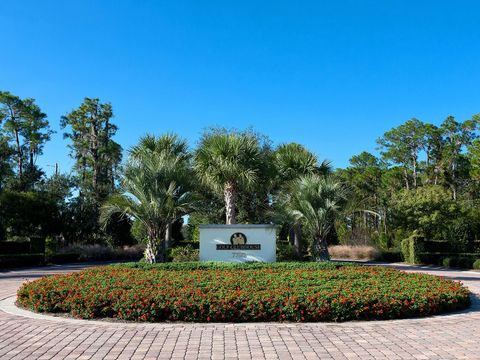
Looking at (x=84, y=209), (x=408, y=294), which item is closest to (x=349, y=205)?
(x=408, y=294)

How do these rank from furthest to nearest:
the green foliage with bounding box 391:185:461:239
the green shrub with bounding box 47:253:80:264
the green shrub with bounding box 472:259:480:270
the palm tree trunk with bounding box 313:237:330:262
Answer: the green foliage with bounding box 391:185:461:239 < the green shrub with bounding box 47:253:80:264 < the green shrub with bounding box 472:259:480:270 < the palm tree trunk with bounding box 313:237:330:262

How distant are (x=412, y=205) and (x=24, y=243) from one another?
25859mm

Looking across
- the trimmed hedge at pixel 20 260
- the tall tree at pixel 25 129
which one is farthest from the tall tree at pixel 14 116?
the trimmed hedge at pixel 20 260

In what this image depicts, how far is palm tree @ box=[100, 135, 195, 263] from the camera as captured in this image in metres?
15.1

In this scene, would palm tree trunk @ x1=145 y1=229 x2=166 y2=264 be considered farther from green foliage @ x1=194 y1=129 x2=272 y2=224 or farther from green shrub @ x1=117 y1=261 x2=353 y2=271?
green foliage @ x1=194 y1=129 x2=272 y2=224

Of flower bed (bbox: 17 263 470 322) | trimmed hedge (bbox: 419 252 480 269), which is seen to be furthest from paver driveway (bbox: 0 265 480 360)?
trimmed hedge (bbox: 419 252 480 269)

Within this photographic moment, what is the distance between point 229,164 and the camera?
57.5ft

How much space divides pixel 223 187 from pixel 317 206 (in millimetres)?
4357

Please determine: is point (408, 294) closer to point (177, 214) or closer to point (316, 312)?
point (316, 312)

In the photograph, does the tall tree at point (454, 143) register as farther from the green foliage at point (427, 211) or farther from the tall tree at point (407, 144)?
the green foliage at point (427, 211)

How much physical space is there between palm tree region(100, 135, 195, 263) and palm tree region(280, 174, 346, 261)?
4.03 meters

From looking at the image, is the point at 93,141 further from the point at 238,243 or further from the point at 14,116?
the point at 238,243

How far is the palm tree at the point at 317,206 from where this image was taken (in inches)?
635

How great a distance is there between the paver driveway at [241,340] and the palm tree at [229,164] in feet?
35.7
